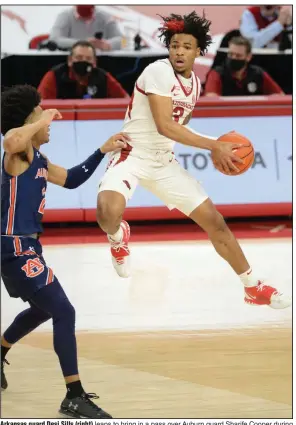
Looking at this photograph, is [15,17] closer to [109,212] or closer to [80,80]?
[80,80]

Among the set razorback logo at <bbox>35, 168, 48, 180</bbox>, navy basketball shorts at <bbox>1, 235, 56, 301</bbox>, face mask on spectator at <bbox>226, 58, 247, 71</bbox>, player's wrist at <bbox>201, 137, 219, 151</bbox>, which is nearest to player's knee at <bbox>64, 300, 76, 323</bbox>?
navy basketball shorts at <bbox>1, 235, 56, 301</bbox>

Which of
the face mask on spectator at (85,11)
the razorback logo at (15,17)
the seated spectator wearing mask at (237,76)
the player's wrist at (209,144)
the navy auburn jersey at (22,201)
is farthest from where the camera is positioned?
the razorback logo at (15,17)

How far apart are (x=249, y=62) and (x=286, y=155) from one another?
5.95 feet

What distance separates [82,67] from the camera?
431 inches

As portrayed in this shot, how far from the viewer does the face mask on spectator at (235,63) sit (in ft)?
37.1

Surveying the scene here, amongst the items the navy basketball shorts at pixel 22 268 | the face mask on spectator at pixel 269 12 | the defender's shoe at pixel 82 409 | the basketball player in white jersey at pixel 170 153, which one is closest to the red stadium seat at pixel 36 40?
the face mask on spectator at pixel 269 12

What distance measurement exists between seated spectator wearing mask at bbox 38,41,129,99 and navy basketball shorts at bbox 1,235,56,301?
5.88 meters

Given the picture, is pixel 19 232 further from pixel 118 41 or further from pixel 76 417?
pixel 118 41

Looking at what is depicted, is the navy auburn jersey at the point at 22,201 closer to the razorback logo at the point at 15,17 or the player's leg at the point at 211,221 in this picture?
the player's leg at the point at 211,221

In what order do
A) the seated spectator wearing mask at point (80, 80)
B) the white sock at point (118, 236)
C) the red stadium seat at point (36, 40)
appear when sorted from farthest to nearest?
the red stadium seat at point (36, 40), the seated spectator wearing mask at point (80, 80), the white sock at point (118, 236)

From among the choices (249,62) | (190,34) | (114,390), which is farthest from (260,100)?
(114,390)

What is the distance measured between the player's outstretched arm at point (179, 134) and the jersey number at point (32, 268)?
1.44 m

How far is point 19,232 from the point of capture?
5215 mm

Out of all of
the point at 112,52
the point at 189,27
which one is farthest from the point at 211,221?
the point at 112,52
